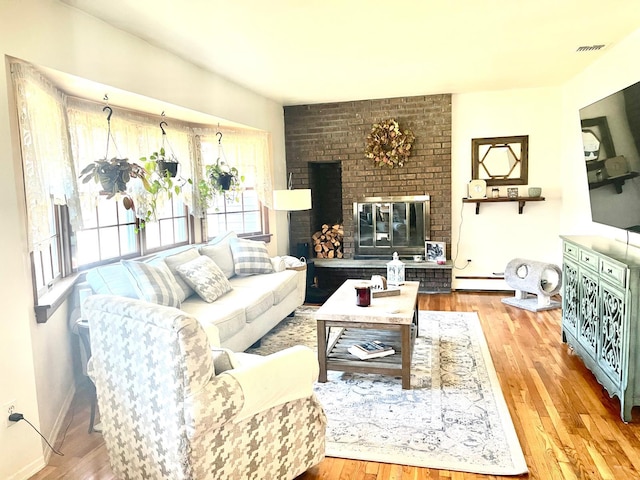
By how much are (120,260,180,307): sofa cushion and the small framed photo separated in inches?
137

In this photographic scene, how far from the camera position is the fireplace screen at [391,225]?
6066 millimetres

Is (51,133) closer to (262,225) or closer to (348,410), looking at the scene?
(348,410)

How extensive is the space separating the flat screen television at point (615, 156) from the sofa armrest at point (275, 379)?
2.28 m

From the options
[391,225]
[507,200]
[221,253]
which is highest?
[507,200]

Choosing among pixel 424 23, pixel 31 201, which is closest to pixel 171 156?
pixel 31 201

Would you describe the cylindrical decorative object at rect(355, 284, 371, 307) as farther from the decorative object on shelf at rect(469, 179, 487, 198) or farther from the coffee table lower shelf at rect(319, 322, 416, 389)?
the decorative object on shelf at rect(469, 179, 487, 198)

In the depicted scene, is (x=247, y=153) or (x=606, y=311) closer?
(x=606, y=311)

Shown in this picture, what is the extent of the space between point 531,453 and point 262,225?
4.23m

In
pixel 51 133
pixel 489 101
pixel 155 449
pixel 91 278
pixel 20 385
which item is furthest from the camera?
pixel 489 101

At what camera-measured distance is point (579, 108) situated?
497 centimetres

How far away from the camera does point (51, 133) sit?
111 inches

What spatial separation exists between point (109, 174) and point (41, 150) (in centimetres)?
67

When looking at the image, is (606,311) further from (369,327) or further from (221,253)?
(221,253)

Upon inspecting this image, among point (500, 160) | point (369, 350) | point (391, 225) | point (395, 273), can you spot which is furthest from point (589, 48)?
point (369, 350)
